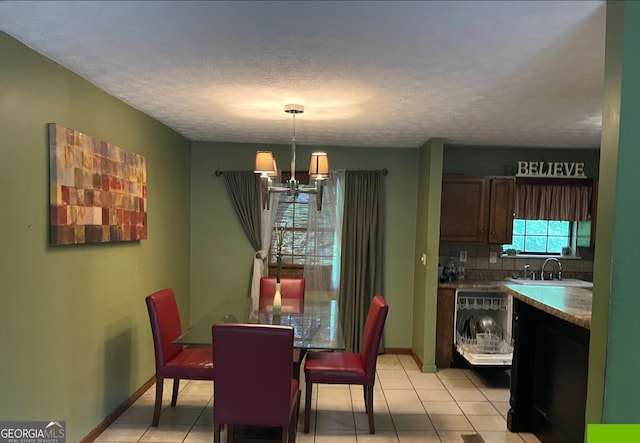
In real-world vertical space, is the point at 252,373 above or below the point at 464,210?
below

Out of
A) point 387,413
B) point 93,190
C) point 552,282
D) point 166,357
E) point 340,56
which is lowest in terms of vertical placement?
point 387,413

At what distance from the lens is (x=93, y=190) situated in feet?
8.63

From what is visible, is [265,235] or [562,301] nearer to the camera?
[562,301]

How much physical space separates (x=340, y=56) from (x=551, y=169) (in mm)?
3478

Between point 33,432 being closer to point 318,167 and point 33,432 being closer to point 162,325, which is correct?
point 162,325

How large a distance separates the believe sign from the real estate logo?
4613 mm

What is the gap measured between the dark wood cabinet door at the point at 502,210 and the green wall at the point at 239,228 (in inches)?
32.5

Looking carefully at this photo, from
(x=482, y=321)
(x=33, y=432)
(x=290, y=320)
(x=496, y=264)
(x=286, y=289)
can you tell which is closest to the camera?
(x=33, y=432)

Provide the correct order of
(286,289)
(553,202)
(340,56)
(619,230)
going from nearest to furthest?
1. (619,230)
2. (340,56)
3. (286,289)
4. (553,202)

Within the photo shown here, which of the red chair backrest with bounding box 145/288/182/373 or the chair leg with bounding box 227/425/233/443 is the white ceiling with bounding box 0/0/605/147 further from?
the chair leg with bounding box 227/425/233/443

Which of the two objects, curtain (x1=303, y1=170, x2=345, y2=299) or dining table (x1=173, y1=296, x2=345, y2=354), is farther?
curtain (x1=303, y1=170, x2=345, y2=299)

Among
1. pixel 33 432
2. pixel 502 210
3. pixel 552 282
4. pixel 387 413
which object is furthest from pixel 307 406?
pixel 552 282

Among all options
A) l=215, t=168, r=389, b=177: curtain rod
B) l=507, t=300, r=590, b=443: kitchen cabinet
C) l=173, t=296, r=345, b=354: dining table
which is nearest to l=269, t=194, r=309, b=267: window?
l=215, t=168, r=389, b=177: curtain rod

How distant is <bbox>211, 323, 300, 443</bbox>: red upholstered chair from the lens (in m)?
2.21
